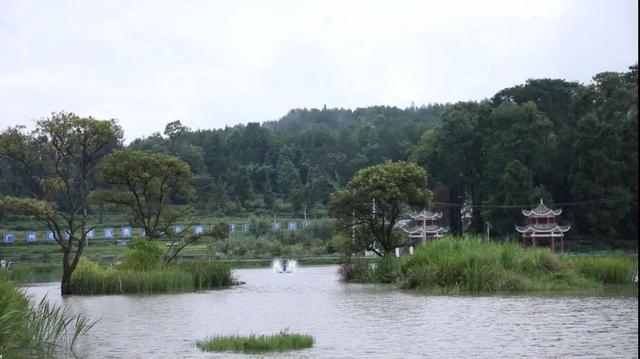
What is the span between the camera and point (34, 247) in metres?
69.1

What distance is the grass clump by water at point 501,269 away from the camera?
85.6ft

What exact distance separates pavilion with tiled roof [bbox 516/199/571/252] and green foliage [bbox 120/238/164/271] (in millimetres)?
32930

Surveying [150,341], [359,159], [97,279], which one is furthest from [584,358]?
[359,159]

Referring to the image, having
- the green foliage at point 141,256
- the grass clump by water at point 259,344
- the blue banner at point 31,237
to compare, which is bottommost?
the grass clump by water at point 259,344

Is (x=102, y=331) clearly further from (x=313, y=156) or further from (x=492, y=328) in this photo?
(x=313, y=156)

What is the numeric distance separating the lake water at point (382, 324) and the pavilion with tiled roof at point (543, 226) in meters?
32.9

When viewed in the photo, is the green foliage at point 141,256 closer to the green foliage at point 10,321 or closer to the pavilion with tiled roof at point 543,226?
the green foliage at point 10,321

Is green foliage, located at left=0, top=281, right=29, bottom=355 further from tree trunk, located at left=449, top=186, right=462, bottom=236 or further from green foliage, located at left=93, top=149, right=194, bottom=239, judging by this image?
tree trunk, located at left=449, top=186, right=462, bottom=236

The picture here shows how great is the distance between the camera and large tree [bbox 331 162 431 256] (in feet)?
116

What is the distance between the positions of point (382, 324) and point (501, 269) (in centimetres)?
956

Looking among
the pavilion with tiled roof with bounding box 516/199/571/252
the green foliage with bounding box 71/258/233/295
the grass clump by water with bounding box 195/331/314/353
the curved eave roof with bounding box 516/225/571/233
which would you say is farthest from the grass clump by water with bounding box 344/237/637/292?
the curved eave roof with bounding box 516/225/571/233

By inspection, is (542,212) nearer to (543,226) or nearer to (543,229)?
(543,226)

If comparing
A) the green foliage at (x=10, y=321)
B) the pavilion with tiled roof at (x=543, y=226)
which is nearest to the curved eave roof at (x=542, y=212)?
the pavilion with tiled roof at (x=543, y=226)

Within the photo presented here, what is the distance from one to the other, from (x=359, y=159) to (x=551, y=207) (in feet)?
164
